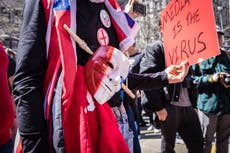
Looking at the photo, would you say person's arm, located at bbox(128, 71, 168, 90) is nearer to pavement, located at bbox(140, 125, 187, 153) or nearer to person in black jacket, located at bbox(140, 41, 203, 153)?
person in black jacket, located at bbox(140, 41, 203, 153)

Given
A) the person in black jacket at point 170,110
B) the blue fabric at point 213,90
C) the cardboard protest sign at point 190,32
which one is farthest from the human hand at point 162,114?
the cardboard protest sign at point 190,32

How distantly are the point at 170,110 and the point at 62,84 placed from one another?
8.79ft

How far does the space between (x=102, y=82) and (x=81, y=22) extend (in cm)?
31

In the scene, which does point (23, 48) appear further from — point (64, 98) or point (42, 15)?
point (64, 98)

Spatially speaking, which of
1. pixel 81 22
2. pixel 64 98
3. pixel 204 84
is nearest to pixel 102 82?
pixel 64 98

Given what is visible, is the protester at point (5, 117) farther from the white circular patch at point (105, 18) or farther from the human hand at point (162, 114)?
the human hand at point (162, 114)

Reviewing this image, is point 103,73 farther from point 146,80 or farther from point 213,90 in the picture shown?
point 213,90

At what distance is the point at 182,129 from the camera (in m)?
4.24

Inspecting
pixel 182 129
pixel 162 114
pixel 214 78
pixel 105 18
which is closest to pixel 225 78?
pixel 214 78

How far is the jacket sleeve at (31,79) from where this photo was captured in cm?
160

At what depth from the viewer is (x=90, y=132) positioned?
1643 mm

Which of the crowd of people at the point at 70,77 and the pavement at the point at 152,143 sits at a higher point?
the crowd of people at the point at 70,77

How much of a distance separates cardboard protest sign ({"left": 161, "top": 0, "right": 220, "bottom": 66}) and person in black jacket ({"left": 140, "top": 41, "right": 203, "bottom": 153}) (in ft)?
5.70

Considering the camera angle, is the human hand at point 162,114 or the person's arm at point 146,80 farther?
the human hand at point 162,114
